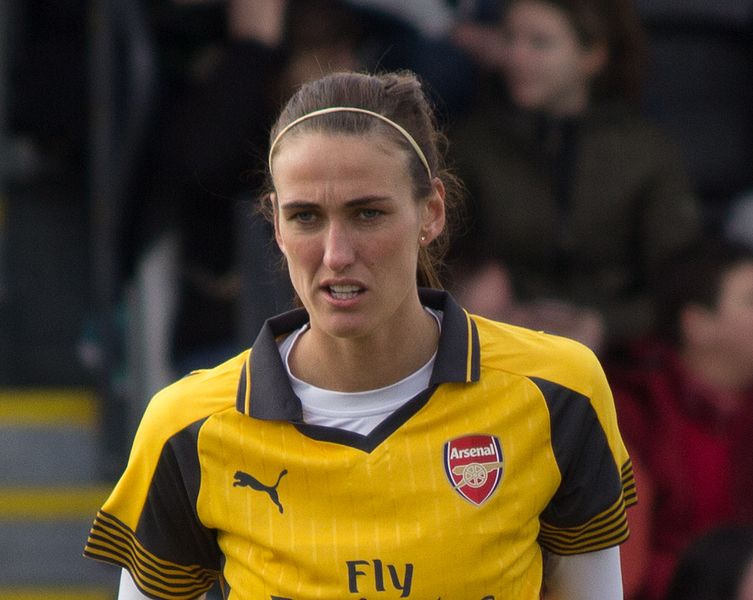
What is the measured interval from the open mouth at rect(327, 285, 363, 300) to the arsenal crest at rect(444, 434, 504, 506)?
0.28 metres

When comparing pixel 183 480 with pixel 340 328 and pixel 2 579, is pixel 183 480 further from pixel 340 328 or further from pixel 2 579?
pixel 2 579

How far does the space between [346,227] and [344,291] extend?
3.7 inches

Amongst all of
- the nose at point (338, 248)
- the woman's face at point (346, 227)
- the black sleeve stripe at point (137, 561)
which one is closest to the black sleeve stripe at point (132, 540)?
the black sleeve stripe at point (137, 561)

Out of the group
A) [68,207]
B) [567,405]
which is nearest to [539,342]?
[567,405]

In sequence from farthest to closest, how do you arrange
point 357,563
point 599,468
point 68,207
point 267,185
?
point 68,207 → point 267,185 → point 599,468 → point 357,563

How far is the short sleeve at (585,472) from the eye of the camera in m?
2.55

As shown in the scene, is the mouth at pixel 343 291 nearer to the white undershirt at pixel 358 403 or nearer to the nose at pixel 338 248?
the nose at pixel 338 248

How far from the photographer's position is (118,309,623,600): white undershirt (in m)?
2.54

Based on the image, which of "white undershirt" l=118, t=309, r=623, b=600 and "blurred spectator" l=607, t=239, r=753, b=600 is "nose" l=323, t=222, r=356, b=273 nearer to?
"white undershirt" l=118, t=309, r=623, b=600

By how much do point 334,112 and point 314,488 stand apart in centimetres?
57

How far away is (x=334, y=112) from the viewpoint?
2.50 meters

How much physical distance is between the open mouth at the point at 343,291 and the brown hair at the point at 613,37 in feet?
8.40

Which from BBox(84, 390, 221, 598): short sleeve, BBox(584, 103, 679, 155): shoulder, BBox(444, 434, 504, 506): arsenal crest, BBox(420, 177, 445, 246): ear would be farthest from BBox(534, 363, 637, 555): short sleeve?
BBox(584, 103, 679, 155): shoulder

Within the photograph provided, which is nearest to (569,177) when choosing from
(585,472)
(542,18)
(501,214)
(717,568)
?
(501,214)
